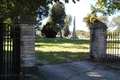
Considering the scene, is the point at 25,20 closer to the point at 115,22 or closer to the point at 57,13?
the point at 57,13

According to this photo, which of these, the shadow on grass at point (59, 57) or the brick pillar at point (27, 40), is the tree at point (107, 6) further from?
the brick pillar at point (27, 40)

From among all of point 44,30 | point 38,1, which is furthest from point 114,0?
point 44,30

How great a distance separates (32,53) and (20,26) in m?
1.06

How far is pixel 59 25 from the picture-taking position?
165 feet

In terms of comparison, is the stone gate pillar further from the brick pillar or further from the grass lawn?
the brick pillar

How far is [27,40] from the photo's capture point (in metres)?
4.67

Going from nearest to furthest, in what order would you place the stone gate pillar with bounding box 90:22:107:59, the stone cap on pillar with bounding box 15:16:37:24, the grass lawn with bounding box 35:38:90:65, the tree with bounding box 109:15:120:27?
the stone cap on pillar with bounding box 15:16:37:24
the stone gate pillar with bounding box 90:22:107:59
the grass lawn with bounding box 35:38:90:65
the tree with bounding box 109:15:120:27

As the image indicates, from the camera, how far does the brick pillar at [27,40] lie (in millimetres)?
4629

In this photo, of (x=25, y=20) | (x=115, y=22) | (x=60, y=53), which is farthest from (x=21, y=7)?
(x=115, y=22)

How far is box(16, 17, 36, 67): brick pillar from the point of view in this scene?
4.63 meters

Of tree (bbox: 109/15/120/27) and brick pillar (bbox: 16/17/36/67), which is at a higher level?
tree (bbox: 109/15/120/27)

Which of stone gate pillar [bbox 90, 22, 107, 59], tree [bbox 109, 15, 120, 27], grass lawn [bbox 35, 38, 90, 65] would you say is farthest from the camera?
tree [bbox 109, 15, 120, 27]

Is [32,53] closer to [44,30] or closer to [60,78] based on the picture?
[60,78]

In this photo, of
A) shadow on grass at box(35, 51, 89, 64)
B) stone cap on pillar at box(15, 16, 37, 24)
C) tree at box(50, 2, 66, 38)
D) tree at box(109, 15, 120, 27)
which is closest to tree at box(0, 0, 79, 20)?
stone cap on pillar at box(15, 16, 37, 24)
